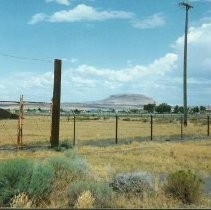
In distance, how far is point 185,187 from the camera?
13.7 meters

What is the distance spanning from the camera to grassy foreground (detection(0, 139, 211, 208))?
43.2ft

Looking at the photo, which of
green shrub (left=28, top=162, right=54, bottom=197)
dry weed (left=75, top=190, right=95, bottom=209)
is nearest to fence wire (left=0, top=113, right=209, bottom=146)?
green shrub (left=28, top=162, right=54, bottom=197)

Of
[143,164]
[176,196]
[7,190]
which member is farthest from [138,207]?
[143,164]

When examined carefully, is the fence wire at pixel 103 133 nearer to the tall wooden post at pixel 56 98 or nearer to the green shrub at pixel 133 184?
the tall wooden post at pixel 56 98

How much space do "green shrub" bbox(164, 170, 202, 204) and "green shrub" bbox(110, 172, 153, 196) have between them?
0.49 m

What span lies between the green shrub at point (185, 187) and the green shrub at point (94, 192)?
1.60m

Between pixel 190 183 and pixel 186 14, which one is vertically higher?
pixel 186 14

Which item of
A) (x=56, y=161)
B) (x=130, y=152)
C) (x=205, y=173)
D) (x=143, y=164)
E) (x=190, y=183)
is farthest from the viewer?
(x=130, y=152)

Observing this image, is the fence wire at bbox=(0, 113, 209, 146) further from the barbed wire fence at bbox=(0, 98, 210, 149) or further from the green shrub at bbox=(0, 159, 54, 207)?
the green shrub at bbox=(0, 159, 54, 207)

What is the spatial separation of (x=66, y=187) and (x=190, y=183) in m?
2.78

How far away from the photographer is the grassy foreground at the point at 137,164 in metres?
13.2

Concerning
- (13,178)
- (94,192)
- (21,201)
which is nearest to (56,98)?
(13,178)

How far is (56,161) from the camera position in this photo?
15.2 metres

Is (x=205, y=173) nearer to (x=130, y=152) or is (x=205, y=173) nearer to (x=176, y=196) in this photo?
(x=176, y=196)
